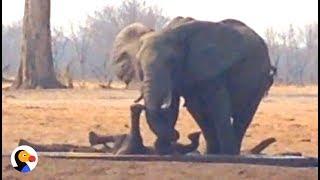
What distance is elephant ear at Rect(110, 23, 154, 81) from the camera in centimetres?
989

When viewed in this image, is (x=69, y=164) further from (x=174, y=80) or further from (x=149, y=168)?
(x=174, y=80)

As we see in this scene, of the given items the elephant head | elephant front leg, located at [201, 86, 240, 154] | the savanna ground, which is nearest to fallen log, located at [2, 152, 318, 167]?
the savanna ground

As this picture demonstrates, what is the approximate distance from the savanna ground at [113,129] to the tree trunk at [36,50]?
1592mm

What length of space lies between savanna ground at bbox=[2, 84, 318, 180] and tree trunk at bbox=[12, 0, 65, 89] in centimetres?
159

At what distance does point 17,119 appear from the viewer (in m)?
16.1

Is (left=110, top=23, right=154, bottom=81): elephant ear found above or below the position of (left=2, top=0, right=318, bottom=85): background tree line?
above

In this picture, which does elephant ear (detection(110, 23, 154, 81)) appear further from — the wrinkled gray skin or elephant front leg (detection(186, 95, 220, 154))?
elephant front leg (detection(186, 95, 220, 154))

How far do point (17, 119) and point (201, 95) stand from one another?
23.7 ft

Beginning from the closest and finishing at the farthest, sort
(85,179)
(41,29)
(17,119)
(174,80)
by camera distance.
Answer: (85,179) < (174,80) < (17,119) < (41,29)

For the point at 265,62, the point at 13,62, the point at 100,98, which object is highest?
the point at 265,62

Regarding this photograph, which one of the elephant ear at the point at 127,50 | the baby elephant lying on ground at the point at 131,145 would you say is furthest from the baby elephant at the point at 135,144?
the elephant ear at the point at 127,50

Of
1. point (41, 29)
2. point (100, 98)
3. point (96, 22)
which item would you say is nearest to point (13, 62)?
point (96, 22)

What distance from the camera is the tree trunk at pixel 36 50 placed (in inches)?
1073

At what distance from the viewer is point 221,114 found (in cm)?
927
